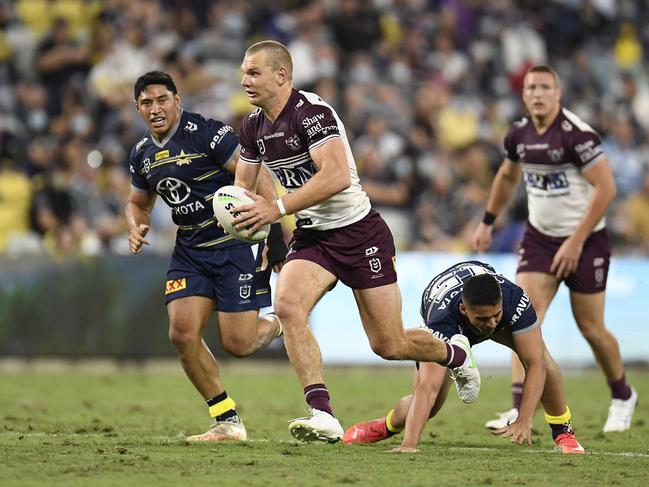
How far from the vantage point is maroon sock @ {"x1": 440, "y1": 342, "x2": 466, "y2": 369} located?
7.86 meters

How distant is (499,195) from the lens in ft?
34.9

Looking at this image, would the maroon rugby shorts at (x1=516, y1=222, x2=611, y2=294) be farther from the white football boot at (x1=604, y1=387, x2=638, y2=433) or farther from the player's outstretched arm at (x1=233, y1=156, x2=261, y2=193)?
the player's outstretched arm at (x1=233, y1=156, x2=261, y2=193)

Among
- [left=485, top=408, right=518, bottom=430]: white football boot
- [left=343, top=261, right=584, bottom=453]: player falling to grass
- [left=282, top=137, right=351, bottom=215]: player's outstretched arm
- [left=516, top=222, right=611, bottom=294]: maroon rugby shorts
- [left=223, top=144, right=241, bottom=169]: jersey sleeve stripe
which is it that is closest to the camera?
[left=282, top=137, right=351, bottom=215]: player's outstretched arm

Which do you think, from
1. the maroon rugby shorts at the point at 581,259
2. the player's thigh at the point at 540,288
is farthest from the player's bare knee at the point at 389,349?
the maroon rugby shorts at the point at 581,259

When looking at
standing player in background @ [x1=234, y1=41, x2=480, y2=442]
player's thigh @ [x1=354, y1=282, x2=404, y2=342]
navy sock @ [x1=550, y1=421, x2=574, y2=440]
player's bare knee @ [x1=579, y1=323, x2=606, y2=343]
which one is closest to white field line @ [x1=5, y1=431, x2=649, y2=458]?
navy sock @ [x1=550, y1=421, x2=574, y2=440]

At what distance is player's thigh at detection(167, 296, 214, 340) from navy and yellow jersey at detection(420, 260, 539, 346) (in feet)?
5.29

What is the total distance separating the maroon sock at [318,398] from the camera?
770cm

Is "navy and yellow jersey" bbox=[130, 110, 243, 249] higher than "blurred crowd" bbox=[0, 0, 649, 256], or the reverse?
"blurred crowd" bbox=[0, 0, 649, 256]

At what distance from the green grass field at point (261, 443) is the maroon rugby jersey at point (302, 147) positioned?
159 cm

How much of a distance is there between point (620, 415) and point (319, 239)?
364cm

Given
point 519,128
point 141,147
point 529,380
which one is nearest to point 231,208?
point 141,147

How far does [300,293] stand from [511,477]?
1.91 metres

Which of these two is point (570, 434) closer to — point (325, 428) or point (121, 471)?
point (325, 428)

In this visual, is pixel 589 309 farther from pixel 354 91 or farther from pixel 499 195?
pixel 354 91
